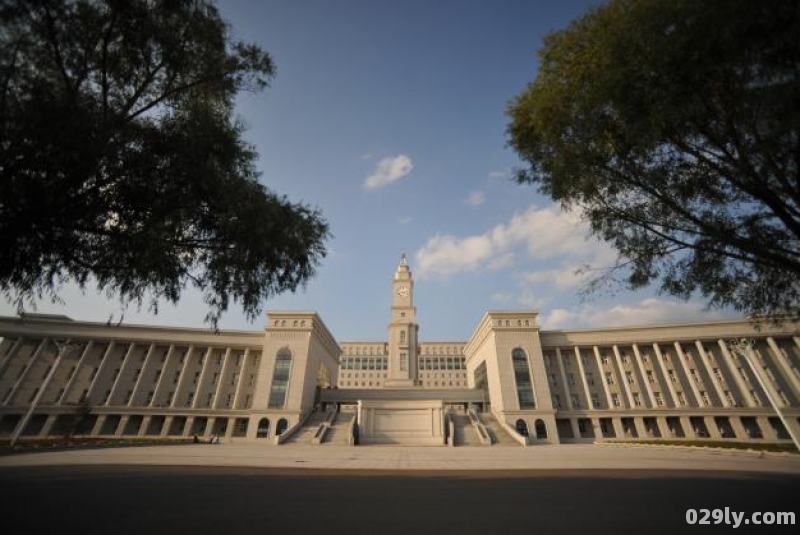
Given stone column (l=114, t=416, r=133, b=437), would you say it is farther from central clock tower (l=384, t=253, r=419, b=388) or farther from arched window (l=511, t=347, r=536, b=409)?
arched window (l=511, t=347, r=536, b=409)

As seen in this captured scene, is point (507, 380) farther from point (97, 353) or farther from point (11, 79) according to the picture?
point (97, 353)

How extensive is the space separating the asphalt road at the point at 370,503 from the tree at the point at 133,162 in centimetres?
495

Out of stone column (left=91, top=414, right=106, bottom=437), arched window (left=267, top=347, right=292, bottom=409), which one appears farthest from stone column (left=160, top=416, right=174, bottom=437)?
arched window (left=267, top=347, right=292, bottom=409)

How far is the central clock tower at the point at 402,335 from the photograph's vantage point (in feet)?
208

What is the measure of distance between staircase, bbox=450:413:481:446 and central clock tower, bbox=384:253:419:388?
18643 millimetres

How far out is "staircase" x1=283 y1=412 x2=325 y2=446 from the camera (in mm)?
35719

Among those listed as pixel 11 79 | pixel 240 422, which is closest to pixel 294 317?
pixel 240 422

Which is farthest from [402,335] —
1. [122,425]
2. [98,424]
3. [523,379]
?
[98,424]

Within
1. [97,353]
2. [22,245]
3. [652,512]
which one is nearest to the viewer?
[652,512]

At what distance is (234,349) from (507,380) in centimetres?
4034

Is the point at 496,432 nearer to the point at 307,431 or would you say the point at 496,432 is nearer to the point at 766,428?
the point at 307,431

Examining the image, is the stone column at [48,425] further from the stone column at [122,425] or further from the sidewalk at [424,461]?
the sidewalk at [424,461]

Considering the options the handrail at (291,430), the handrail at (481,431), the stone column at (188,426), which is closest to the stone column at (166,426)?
the stone column at (188,426)

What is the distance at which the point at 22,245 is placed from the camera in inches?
310
